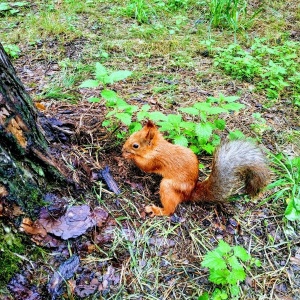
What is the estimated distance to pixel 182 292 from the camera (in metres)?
1.61

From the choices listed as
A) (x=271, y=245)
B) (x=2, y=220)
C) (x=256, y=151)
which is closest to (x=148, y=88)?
(x=256, y=151)

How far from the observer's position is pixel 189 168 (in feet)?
6.64

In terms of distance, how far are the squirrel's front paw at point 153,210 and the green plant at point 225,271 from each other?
420 mm

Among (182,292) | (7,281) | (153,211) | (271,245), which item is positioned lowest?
(271,245)

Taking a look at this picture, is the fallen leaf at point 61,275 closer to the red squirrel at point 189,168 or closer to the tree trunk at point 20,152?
the tree trunk at point 20,152

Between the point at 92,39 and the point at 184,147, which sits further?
the point at 92,39

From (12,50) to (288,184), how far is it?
10.1 ft

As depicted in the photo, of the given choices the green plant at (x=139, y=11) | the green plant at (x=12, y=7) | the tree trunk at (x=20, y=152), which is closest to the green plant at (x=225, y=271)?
the tree trunk at (x=20, y=152)

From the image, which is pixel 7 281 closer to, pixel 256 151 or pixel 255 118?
pixel 256 151

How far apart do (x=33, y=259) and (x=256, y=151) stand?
4.44 ft

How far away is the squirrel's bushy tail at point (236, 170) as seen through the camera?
1.89m

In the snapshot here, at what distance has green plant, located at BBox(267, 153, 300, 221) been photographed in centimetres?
195

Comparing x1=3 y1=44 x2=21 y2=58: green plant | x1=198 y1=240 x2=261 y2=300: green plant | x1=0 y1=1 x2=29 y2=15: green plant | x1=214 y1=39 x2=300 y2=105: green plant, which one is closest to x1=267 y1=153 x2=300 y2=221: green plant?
x1=198 y1=240 x2=261 y2=300: green plant

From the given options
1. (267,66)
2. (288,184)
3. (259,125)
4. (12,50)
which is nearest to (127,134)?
(259,125)
